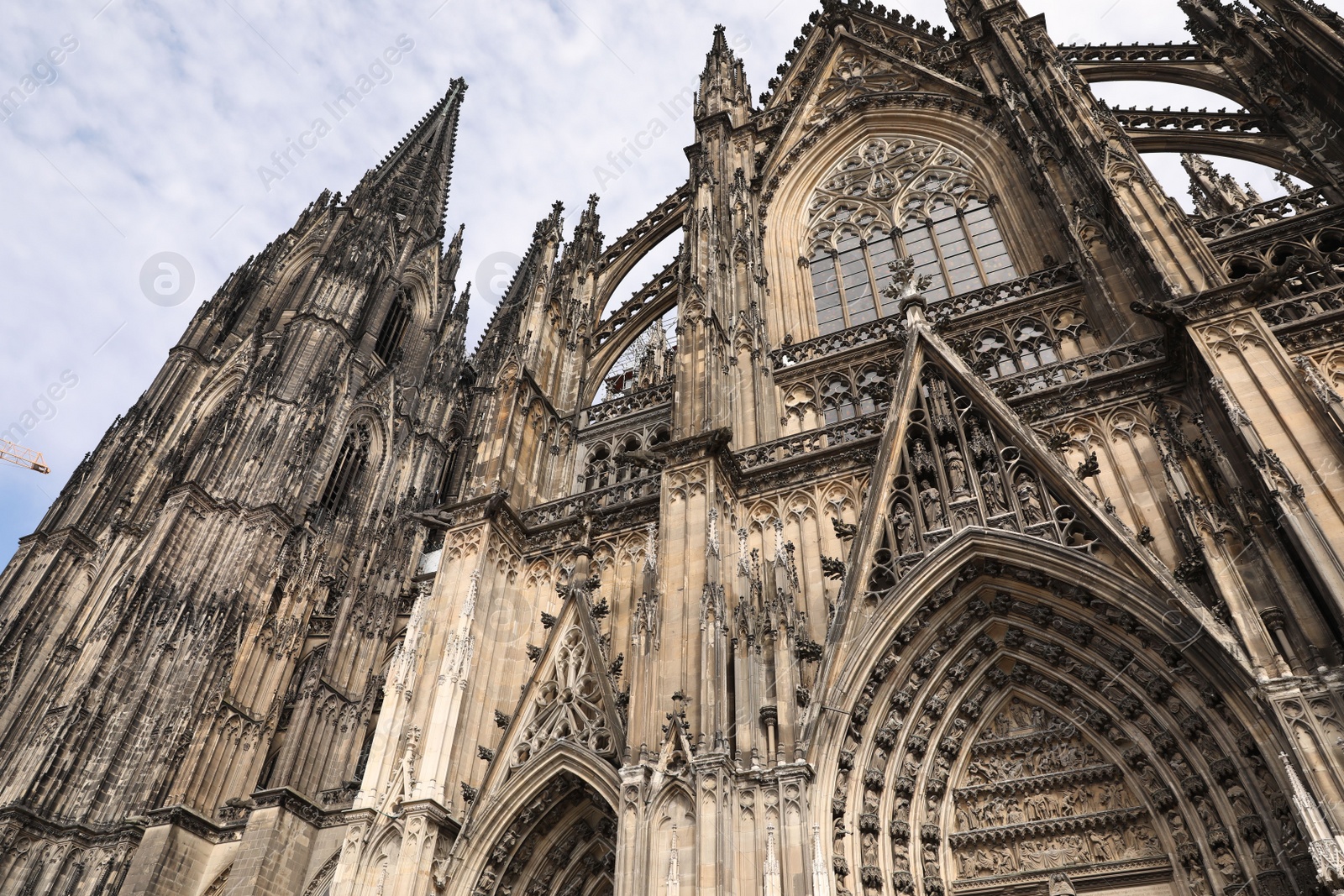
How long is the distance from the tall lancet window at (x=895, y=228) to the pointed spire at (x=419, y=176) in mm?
32215

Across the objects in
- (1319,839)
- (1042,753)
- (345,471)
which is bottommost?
(1319,839)

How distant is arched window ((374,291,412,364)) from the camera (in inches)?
1567

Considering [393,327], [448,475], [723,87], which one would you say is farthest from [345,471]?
[723,87]

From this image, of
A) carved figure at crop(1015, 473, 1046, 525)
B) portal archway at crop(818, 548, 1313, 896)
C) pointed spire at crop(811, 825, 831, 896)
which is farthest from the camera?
carved figure at crop(1015, 473, 1046, 525)

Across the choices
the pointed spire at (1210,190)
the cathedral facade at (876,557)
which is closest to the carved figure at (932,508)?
the cathedral facade at (876,557)

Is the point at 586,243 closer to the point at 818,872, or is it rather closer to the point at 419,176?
the point at 818,872

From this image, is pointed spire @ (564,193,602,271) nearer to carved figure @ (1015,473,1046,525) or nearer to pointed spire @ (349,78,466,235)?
carved figure @ (1015,473,1046,525)

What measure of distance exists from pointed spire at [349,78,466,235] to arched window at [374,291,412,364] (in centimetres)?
471

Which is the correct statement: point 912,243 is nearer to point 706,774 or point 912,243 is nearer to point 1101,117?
point 1101,117

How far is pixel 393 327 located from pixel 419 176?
14.0 metres

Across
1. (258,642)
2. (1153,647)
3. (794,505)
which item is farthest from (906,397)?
(258,642)

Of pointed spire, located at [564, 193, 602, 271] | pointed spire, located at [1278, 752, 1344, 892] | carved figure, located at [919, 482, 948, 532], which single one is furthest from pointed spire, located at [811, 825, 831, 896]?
pointed spire, located at [564, 193, 602, 271]

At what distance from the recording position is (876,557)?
33.1 feet

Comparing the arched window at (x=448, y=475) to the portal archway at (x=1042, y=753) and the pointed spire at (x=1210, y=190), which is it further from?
the portal archway at (x=1042, y=753)
